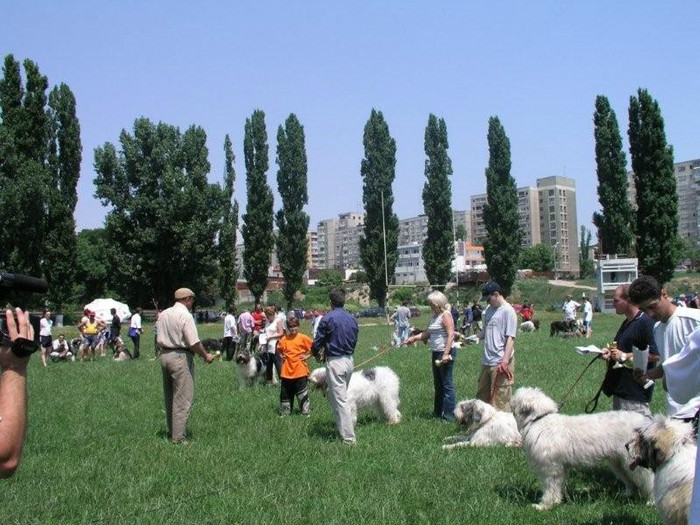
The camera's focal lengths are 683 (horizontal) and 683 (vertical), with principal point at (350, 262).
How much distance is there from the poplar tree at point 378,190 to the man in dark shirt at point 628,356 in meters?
48.4

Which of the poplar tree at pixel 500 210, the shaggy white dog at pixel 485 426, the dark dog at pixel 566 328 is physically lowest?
the dark dog at pixel 566 328

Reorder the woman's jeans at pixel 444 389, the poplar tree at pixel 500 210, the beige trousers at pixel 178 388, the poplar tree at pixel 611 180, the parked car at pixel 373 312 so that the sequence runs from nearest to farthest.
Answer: the beige trousers at pixel 178 388
the woman's jeans at pixel 444 389
the poplar tree at pixel 611 180
the poplar tree at pixel 500 210
the parked car at pixel 373 312

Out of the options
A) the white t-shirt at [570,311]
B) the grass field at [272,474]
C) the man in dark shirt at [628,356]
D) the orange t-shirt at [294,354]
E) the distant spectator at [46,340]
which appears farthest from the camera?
the white t-shirt at [570,311]

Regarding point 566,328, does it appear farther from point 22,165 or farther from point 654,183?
point 22,165

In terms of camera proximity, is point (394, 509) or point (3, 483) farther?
point (3, 483)

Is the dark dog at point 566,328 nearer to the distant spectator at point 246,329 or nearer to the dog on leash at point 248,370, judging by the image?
the distant spectator at point 246,329

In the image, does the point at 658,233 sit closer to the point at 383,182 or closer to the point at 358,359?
the point at 383,182

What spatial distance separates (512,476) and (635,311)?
1.93 meters

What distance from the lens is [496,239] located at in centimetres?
5559

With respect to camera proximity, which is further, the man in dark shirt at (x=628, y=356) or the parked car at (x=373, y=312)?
the parked car at (x=373, y=312)

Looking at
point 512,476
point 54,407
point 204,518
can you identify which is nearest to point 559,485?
point 512,476

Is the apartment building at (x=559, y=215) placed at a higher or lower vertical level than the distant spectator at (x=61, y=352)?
higher

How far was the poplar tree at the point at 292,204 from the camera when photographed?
176 feet

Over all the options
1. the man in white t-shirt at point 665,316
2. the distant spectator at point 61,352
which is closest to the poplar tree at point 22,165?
the distant spectator at point 61,352
